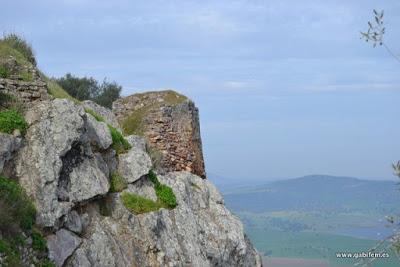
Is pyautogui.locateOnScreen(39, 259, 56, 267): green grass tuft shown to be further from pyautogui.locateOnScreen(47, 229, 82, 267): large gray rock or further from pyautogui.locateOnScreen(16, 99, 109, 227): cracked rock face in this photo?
pyautogui.locateOnScreen(16, 99, 109, 227): cracked rock face

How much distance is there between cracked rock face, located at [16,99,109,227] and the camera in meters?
13.7

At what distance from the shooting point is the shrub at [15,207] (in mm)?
12282

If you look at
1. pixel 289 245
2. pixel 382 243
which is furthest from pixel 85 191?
pixel 289 245

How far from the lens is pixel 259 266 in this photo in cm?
2025

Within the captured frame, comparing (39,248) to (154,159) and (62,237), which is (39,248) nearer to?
(62,237)

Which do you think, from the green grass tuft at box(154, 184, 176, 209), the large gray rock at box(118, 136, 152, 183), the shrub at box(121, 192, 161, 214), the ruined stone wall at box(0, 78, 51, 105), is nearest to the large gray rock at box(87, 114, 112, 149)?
the large gray rock at box(118, 136, 152, 183)

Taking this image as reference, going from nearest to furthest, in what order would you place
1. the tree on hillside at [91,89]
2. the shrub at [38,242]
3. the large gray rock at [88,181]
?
the shrub at [38,242], the large gray rock at [88,181], the tree on hillside at [91,89]

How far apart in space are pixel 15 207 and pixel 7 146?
1752mm

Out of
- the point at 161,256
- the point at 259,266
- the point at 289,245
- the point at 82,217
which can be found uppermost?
the point at 82,217

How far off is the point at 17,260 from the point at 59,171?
291cm

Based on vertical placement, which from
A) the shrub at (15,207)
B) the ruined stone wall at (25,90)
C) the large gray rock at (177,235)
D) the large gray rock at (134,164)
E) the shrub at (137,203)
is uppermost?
the ruined stone wall at (25,90)

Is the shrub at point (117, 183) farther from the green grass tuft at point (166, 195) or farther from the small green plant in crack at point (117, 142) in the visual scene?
the green grass tuft at point (166, 195)

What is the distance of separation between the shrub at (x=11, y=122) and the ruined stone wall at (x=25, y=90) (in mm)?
856

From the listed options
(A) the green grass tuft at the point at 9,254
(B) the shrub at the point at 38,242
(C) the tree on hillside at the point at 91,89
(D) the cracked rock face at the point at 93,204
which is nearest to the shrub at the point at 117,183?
(D) the cracked rock face at the point at 93,204
